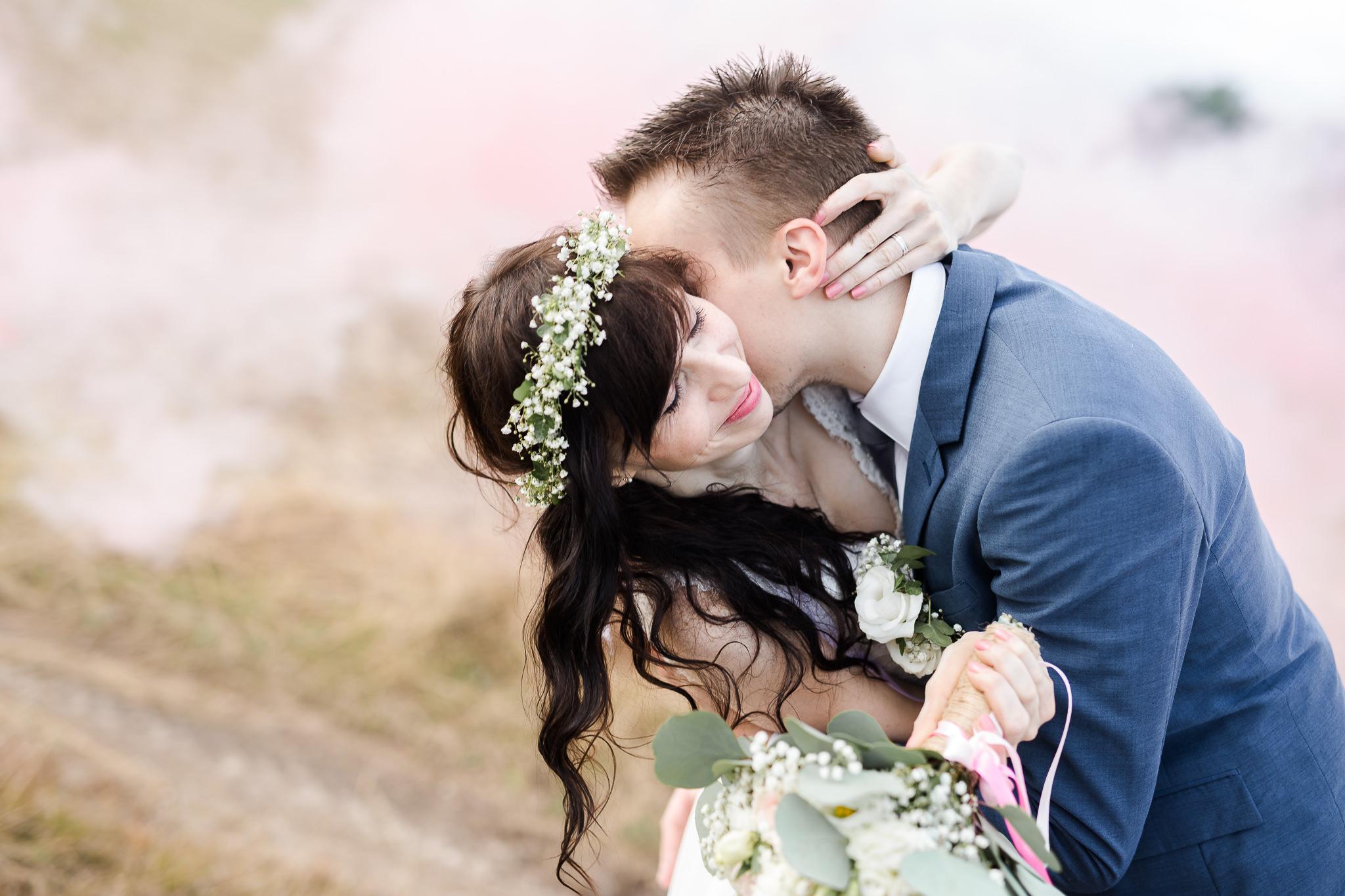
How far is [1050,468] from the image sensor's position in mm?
1519

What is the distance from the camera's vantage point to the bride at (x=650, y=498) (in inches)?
69.5

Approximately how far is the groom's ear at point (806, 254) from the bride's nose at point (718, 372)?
24 centimetres

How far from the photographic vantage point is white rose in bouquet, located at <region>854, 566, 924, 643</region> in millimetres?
1828

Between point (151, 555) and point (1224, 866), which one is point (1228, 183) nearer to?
point (1224, 866)

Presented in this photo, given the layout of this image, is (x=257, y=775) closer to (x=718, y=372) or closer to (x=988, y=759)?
(x=718, y=372)

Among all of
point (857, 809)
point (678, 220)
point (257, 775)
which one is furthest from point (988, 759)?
point (257, 775)

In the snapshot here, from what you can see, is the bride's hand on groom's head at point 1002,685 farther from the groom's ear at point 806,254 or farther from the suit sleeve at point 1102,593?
the groom's ear at point 806,254

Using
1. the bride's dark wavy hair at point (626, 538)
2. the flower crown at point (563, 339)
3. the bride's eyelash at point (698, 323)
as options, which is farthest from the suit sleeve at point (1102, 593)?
the flower crown at point (563, 339)

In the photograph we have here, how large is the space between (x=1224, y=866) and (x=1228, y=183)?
2968 millimetres

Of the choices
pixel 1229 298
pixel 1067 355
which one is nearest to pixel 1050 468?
pixel 1067 355

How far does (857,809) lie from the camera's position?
1081mm

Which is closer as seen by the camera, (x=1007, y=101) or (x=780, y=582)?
(x=780, y=582)

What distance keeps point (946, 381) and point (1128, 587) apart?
504mm

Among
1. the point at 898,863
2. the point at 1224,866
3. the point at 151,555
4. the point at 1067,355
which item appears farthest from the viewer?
the point at 151,555
